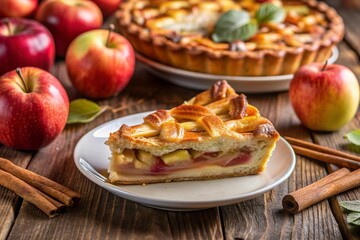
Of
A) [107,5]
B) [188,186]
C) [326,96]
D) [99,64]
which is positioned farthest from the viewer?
[107,5]

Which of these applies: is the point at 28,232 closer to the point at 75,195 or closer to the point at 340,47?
the point at 75,195

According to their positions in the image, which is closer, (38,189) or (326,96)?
(38,189)

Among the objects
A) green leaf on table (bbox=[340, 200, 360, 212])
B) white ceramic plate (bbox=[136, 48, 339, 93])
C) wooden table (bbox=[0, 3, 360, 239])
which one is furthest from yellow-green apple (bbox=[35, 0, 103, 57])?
green leaf on table (bbox=[340, 200, 360, 212])

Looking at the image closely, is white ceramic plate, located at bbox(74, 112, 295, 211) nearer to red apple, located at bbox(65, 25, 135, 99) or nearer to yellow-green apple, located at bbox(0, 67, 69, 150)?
yellow-green apple, located at bbox(0, 67, 69, 150)

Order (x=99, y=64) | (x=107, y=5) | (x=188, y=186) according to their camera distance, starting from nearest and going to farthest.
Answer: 1. (x=188, y=186)
2. (x=99, y=64)
3. (x=107, y=5)

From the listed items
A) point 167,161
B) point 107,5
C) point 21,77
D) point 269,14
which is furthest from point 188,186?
point 107,5

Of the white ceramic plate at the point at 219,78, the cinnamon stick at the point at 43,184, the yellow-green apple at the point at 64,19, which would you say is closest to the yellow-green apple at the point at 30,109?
the cinnamon stick at the point at 43,184

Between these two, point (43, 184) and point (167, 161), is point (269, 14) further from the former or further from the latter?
point (43, 184)

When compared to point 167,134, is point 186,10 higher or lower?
lower

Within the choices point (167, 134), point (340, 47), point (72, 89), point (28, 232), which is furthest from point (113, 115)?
point (340, 47)
